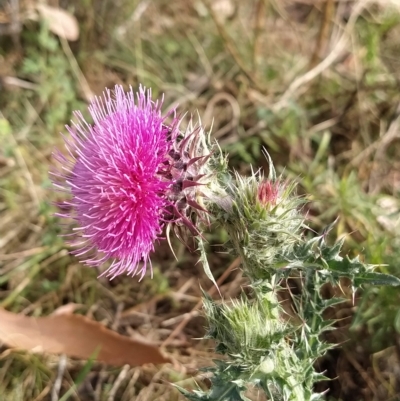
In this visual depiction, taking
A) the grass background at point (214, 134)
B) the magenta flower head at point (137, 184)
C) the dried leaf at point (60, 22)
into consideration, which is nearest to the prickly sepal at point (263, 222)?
the magenta flower head at point (137, 184)

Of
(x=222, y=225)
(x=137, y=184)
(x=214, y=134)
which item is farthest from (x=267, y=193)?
(x=214, y=134)

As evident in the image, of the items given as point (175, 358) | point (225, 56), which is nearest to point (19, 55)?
point (225, 56)

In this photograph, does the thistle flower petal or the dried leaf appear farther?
the dried leaf

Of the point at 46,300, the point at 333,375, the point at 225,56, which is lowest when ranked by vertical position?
the point at 333,375

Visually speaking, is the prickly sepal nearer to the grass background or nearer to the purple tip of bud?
the purple tip of bud

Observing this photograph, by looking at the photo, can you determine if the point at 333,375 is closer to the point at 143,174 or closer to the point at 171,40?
the point at 143,174

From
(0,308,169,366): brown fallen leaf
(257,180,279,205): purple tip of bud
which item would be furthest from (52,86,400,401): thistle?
(0,308,169,366): brown fallen leaf
